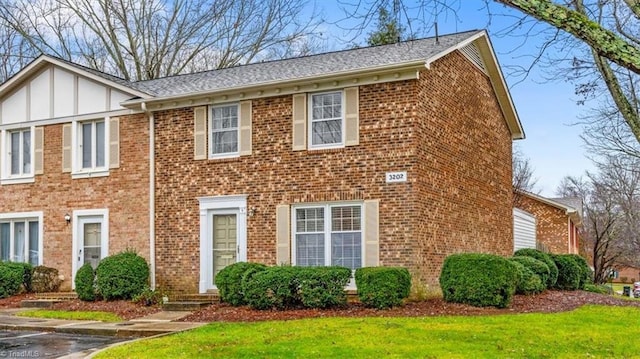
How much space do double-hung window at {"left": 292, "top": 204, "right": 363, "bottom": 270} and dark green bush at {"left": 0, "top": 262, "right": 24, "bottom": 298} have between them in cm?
840

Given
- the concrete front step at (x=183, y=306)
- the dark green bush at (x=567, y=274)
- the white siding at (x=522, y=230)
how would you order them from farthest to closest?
the white siding at (x=522, y=230) < the dark green bush at (x=567, y=274) < the concrete front step at (x=183, y=306)

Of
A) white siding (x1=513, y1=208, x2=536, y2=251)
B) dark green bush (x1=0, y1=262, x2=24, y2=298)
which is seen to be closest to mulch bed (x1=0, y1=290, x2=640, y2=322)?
dark green bush (x1=0, y1=262, x2=24, y2=298)

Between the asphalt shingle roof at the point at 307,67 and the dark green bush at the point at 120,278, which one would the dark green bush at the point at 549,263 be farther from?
the dark green bush at the point at 120,278

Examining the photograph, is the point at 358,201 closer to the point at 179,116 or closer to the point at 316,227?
the point at 316,227

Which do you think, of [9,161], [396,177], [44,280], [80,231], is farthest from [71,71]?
[396,177]

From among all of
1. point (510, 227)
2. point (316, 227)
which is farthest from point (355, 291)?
point (510, 227)

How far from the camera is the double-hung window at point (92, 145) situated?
19688 mm

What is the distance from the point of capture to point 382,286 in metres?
14.1

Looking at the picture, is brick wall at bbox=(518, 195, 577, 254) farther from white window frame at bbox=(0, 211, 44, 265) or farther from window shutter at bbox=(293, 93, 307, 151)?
white window frame at bbox=(0, 211, 44, 265)

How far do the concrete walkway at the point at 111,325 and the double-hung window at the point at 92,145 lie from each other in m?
5.22

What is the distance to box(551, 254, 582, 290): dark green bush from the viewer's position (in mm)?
21375

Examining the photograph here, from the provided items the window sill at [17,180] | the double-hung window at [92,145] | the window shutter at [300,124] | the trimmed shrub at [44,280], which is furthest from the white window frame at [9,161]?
the window shutter at [300,124]

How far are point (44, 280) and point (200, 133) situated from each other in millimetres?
6367

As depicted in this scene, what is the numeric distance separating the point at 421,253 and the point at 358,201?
1.87m
